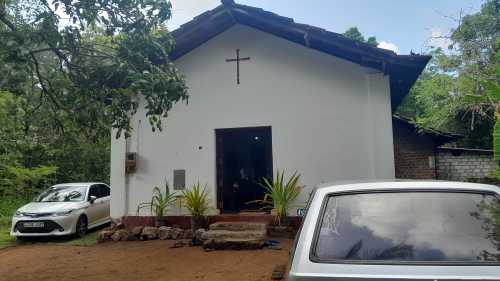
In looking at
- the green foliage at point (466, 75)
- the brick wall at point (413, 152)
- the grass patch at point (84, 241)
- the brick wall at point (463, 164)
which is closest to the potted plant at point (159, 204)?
the grass patch at point (84, 241)

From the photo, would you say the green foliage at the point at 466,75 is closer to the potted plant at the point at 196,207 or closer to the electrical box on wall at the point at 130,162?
the potted plant at the point at 196,207

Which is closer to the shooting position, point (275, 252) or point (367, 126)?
point (275, 252)

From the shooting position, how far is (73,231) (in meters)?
10.1

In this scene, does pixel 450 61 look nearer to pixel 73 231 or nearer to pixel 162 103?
pixel 162 103

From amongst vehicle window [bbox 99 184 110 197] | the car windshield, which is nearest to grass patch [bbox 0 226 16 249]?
the car windshield

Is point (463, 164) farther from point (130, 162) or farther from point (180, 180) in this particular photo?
point (130, 162)

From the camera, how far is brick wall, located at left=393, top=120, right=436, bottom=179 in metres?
12.2

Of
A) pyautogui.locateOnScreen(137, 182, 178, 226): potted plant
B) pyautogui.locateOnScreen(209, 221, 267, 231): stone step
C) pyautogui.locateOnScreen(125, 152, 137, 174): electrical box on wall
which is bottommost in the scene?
pyautogui.locateOnScreen(209, 221, 267, 231): stone step

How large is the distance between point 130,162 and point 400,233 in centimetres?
835

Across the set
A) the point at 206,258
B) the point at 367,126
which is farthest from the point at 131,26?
the point at 367,126

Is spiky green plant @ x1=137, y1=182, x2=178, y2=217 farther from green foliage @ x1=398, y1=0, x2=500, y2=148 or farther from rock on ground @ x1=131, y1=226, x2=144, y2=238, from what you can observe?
green foliage @ x1=398, y1=0, x2=500, y2=148

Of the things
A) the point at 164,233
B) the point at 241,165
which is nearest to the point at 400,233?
the point at 164,233

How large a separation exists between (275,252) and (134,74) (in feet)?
13.1

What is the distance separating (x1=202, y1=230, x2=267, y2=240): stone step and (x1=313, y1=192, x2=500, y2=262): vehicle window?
5372mm
